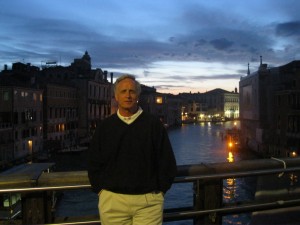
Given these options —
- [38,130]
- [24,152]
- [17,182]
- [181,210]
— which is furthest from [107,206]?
[38,130]

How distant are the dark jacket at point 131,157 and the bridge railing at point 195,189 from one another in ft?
0.81

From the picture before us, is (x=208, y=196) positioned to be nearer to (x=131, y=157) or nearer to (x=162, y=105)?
(x=131, y=157)

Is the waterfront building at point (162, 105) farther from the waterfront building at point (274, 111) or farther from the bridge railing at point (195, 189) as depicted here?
the bridge railing at point (195, 189)

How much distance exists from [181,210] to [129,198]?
2.08 feet

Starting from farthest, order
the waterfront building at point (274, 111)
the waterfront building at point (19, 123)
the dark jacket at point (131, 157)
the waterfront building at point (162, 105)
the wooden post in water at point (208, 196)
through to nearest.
→ the waterfront building at point (162, 105) → the waterfront building at point (274, 111) → the waterfront building at point (19, 123) → the wooden post in water at point (208, 196) → the dark jacket at point (131, 157)

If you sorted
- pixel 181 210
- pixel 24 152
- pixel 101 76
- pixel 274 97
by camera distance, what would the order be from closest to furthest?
pixel 181 210, pixel 24 152, pixel 274 97, pixel 101 76

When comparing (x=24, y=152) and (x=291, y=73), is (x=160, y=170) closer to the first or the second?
(x=24, y=152)

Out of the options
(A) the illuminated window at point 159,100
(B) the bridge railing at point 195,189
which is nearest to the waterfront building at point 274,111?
(B) the bridge railing at point 195,189

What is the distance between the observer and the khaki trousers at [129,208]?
2.04 m

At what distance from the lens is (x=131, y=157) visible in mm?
2041

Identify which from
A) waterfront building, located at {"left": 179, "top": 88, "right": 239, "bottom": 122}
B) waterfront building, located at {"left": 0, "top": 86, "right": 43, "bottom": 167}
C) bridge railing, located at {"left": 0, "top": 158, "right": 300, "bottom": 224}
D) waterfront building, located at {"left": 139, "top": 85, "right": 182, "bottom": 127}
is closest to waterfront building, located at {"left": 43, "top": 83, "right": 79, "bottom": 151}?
waterfront building, located at {"left": 0, "top": 86, "right": 43, "bottom": 167}

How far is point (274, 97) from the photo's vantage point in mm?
36906

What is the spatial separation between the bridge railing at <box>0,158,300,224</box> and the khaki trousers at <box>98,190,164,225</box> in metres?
0.24

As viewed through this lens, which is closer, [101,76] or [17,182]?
[17,182]
